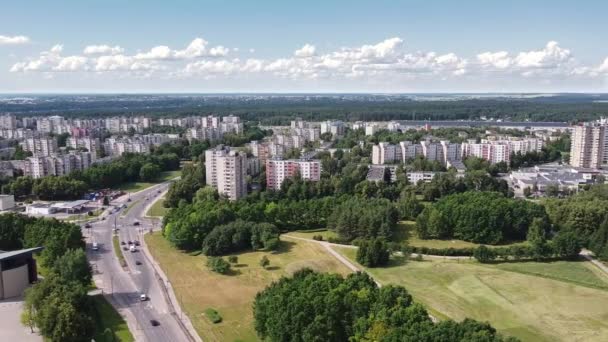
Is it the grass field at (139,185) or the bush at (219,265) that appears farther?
the grass field at (139,185)

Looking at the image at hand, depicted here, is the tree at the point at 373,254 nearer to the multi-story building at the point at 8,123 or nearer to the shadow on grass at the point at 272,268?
the shadow on grass at the point at 272,268

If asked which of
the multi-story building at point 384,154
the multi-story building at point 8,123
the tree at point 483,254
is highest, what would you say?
the multi-story building at point 8,123

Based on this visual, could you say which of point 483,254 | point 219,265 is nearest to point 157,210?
point 219,265

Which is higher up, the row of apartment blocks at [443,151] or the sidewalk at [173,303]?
the row of apartment blocks at [443,151]

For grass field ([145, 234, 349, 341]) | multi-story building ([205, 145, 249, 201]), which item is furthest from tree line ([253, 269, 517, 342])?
multi-story building ([205, 145, 249, 201])

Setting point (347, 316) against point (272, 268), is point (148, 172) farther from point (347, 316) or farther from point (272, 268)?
point (347, 316)

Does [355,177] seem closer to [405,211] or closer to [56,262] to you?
[405,211]

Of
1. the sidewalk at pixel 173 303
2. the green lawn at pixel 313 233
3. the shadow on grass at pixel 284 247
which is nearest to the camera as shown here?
the sidewalk at pixel 173 303

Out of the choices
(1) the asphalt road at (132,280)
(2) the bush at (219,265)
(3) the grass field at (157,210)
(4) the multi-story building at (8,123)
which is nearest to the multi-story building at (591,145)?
(3) the grass field at (157,210)
